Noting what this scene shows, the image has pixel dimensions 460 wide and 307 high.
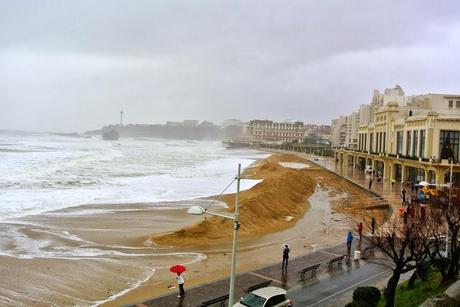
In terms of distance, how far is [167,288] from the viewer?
666 inches

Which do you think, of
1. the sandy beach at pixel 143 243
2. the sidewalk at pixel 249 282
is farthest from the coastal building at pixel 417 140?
the sidewalk at pixel 249 282

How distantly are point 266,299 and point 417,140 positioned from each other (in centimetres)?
3789

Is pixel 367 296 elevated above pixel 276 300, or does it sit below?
above

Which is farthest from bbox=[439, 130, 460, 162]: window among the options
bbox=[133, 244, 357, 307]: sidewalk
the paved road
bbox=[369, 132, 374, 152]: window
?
the paved road

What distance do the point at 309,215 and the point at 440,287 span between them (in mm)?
21623

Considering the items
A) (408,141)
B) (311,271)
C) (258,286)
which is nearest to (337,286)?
(311,271)

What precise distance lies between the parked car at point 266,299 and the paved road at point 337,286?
44.5 inches

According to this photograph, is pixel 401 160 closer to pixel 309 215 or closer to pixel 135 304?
pixel 309 215

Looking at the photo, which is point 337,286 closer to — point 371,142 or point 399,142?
point 399,142

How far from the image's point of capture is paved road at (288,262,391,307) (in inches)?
590

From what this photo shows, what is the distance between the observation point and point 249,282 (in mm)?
17094

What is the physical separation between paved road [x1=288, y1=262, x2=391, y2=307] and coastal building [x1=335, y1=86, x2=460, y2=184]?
77.9ft

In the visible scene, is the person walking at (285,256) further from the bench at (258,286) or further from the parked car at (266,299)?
the parked car at (266,299)

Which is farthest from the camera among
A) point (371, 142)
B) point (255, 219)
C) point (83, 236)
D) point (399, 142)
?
point (371, 142)
